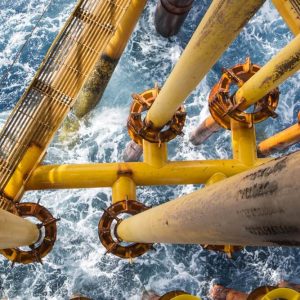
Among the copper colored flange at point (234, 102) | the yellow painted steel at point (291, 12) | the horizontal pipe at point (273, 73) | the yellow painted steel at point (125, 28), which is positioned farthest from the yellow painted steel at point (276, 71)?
the yellow painted steel at point (125, 28)

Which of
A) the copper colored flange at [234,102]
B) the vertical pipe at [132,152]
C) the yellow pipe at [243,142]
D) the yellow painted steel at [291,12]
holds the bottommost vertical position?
the yellow pipe at [243,142]

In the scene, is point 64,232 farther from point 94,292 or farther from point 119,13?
point 119,13

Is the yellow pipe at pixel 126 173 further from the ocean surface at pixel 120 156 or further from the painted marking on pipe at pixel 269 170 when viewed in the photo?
the painted marking on pipe at pixel 269 170

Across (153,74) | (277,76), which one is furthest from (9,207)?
(153,74)

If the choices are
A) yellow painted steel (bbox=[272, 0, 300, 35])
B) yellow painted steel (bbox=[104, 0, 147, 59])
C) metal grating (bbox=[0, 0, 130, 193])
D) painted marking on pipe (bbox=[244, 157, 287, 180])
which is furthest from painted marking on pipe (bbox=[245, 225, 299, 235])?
yellow painted steel (bbox=[104, 0, 147, 59])

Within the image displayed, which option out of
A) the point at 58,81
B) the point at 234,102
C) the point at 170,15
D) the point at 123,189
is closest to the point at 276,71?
the point at 234,102

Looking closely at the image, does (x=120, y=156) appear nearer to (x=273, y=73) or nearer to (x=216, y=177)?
(x=216, y=177)
